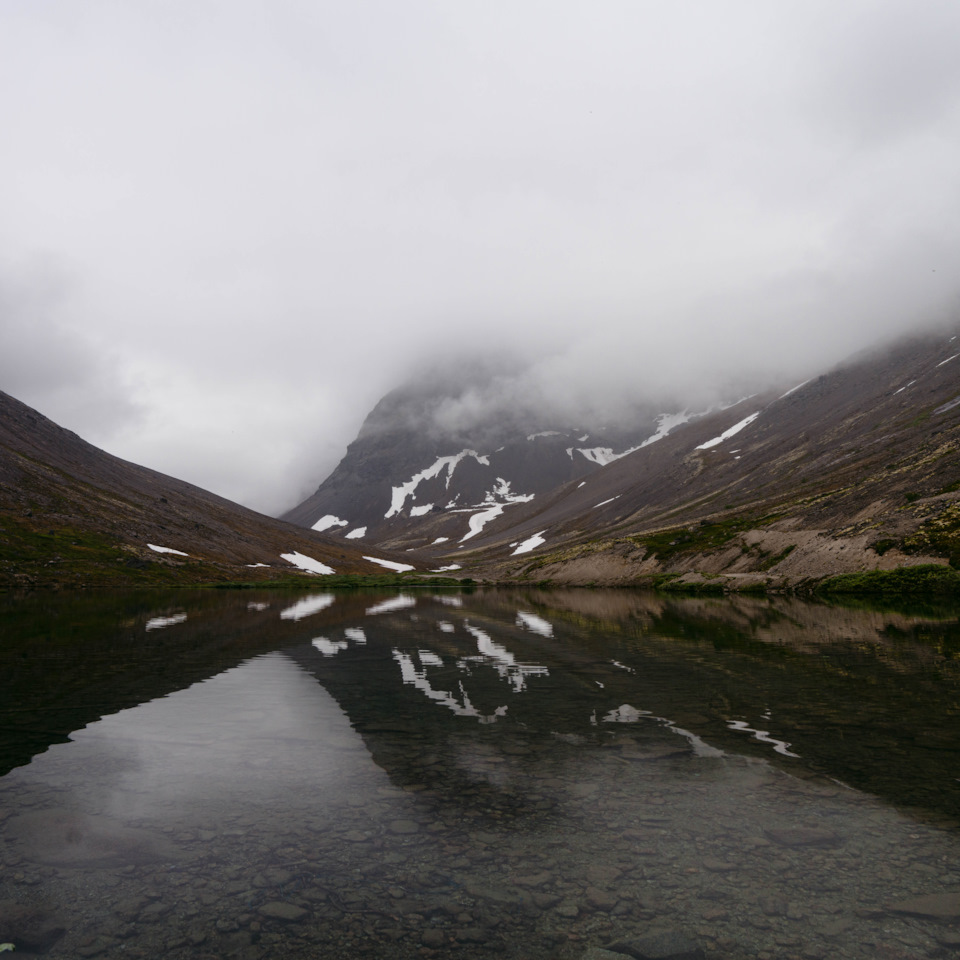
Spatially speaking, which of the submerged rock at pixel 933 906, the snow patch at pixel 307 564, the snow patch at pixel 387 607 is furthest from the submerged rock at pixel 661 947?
the snow patch at pixel 307 564

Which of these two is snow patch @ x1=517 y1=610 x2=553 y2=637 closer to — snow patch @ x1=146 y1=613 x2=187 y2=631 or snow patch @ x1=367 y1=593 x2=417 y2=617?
snow patch @ x1=367 y1=593 x2=417 y2=617

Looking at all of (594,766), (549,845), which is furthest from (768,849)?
(594,766)

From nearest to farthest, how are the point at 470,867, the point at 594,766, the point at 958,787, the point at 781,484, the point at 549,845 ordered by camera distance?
1. the point at 470,867
2. the point at 549,845
3. the point at 958,787
4. the point at 594,766
5. the point at 781,484

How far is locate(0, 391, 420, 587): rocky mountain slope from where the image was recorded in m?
115

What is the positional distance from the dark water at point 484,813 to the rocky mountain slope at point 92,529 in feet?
347

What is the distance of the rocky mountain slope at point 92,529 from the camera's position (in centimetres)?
11462

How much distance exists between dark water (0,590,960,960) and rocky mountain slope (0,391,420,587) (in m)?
106

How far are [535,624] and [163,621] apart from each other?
28.5 m

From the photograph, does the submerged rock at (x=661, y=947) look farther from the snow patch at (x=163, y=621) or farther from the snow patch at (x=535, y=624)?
the snow patch at (x=163, y=621)

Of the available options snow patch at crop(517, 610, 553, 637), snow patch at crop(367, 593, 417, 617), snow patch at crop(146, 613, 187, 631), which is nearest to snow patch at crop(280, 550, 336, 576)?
snow patch at crop(367, 593, 417, 617)

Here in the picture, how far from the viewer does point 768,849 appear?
8.95 metres

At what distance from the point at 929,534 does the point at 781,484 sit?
9702 cm

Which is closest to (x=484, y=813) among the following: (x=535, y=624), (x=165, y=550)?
(x=535, y=624)

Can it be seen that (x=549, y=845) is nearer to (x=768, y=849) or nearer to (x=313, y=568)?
(x=768, y=849)
